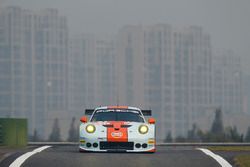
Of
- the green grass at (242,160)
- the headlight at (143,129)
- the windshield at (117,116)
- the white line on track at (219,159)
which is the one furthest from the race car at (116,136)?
the green grass at (242,160)

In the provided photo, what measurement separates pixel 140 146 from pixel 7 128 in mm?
9814

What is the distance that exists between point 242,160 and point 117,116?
5.85m

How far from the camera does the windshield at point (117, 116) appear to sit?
23422 millimetres

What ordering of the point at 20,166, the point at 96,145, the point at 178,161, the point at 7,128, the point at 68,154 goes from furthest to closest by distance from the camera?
the point at 7,128 < the point at 96,145 < the point at 68,154 < the point at 178,161 < the point at 20,166

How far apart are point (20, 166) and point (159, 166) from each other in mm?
2511

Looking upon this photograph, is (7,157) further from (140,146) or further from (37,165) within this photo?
(140,146)

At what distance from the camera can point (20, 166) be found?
16906mm

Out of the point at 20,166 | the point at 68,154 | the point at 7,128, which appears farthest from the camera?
the point at 7,128

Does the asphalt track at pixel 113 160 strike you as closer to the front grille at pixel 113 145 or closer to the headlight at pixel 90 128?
the front grille at pixel 113 145

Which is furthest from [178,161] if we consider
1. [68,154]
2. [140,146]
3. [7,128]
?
[7,128]

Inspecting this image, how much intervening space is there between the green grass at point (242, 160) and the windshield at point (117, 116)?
463cm

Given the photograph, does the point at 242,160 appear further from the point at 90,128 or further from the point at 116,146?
the point at 90,128

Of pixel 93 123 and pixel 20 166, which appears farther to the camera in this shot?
pixel 93 123

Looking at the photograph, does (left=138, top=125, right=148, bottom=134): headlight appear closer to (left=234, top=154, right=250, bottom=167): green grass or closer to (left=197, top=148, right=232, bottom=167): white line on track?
(left=197, top=148, right=232, bottom=167): white line on track
